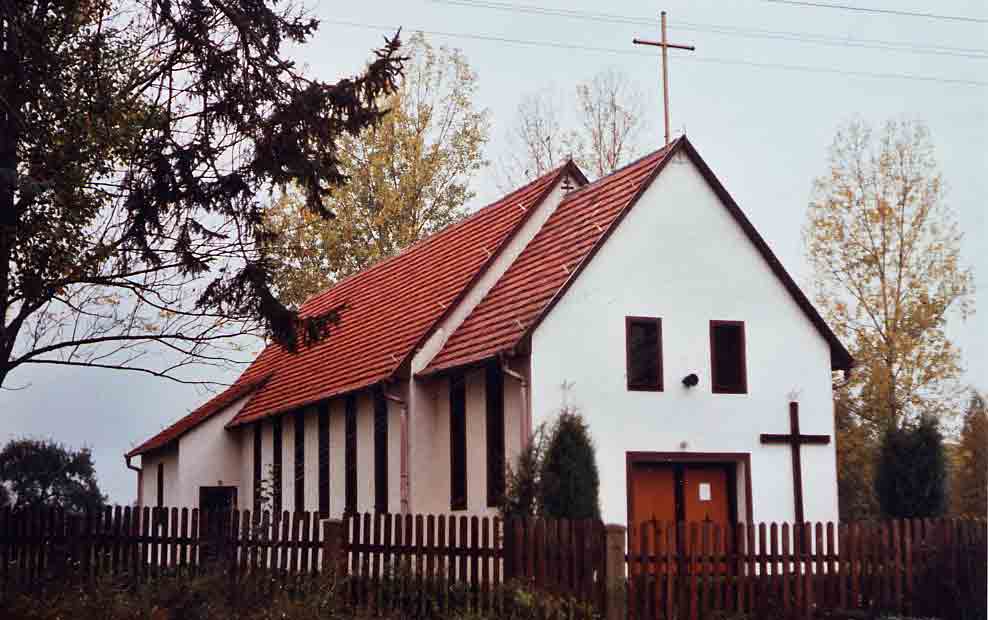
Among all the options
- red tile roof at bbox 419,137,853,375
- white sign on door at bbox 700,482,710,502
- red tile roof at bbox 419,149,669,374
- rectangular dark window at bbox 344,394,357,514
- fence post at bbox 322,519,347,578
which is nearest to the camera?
fence post at bbox 322,519,347,578

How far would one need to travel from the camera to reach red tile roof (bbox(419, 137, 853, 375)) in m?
20.7

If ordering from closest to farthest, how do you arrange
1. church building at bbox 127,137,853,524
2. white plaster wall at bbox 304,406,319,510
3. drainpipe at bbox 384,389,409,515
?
church building at bbox 127,137,853,524 < drainpipe at bbox 384,389,409,515 < white plaster wall at bbox 304,406,319,510

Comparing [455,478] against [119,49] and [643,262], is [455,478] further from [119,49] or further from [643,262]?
[119,49]

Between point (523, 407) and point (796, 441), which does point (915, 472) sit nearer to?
point (796, 441)

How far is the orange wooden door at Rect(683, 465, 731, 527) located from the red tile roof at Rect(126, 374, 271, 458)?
15257 millimetres

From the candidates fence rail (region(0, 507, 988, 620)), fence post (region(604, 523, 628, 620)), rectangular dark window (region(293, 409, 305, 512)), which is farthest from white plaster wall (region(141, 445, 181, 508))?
fence post (region(604, 523, 628, 620))

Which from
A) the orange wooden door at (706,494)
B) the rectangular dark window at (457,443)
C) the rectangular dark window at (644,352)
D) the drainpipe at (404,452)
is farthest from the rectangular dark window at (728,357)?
the drainpipe at (404,452)

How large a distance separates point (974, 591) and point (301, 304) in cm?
2759

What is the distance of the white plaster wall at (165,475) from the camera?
33312 millimetres

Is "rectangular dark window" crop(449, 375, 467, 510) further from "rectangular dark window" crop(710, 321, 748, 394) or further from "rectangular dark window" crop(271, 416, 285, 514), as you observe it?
"rectangular dark window" crop(271, 416, 285, 514)

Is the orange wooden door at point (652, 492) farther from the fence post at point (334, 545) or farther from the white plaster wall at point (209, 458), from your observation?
the white plaster wall at point (209, 458)

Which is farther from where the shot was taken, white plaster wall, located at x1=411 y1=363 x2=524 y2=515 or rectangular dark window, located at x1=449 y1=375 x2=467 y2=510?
rectangular dark window, located at x1=449 y1=375 x2=467 y2=510

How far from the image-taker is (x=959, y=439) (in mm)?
30391

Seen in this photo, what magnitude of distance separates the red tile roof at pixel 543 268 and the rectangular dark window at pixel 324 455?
5.47 metres
